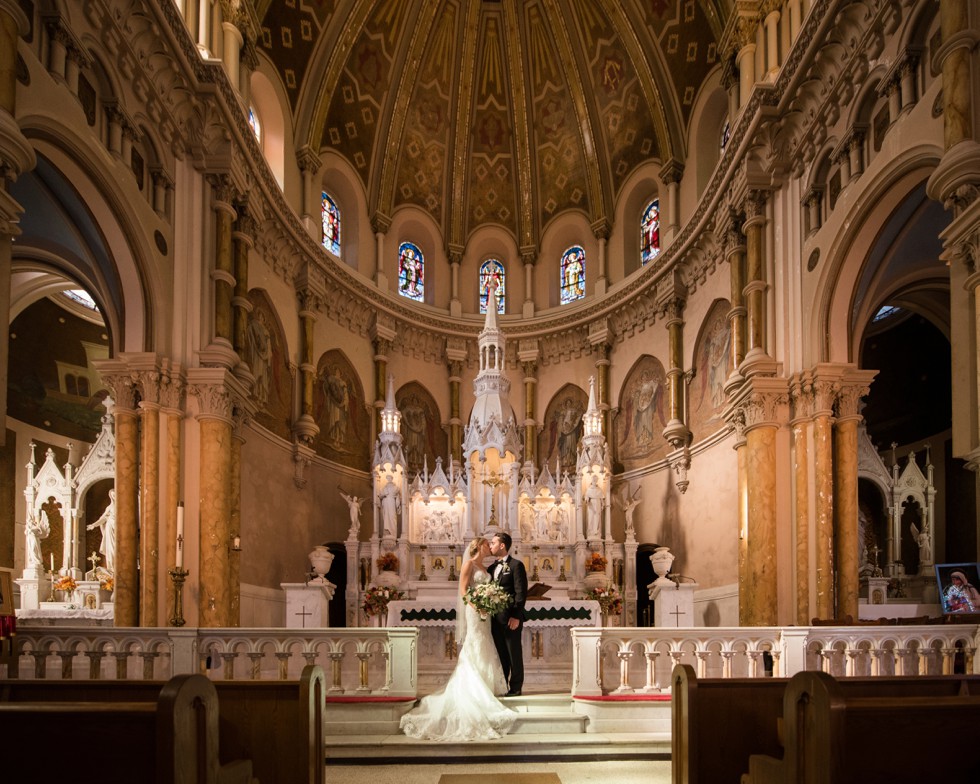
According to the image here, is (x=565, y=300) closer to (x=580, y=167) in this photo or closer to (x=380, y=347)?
(x=580, y=167)

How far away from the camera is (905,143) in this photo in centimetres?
1219

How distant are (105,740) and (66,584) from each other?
45.2 ft

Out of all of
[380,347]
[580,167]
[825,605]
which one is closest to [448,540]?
[380,347]

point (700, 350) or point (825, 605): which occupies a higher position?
point (700, 350)

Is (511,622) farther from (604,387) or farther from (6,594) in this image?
(604,387)

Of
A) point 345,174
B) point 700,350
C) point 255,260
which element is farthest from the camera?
point 345,174

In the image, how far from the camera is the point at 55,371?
20719 mm

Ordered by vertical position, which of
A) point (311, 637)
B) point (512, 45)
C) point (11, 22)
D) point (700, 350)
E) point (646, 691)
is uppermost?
point (512, 45)

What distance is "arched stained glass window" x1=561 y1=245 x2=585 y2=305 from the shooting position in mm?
28359

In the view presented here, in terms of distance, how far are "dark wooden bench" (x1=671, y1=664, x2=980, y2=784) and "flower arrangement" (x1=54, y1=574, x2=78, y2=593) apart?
13.6 meters

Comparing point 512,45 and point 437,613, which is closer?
point 437,613

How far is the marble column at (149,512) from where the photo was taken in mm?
14352

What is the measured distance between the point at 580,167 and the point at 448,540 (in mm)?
12287

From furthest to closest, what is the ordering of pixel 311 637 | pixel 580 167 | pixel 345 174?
pixel 580 167 < pixel 345 174 < pixel 311 637
